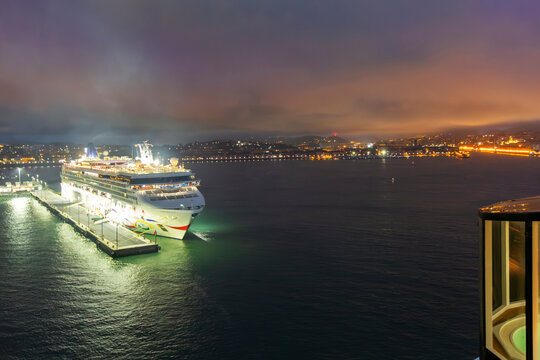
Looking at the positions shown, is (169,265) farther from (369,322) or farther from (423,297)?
(423,297)

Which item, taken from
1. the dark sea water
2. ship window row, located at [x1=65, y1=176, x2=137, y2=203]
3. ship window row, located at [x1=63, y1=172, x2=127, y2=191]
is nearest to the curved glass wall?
the dark sea water

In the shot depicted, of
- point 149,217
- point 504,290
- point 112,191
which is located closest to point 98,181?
point 112,191

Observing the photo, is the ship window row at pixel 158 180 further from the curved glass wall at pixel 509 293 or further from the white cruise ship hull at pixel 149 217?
the curved glass wall at pixel 509 293

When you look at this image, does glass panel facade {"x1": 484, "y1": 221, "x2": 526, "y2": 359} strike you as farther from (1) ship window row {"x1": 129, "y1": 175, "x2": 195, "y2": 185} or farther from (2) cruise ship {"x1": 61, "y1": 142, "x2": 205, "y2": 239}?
(1) ship window row {"x1": 129, "y1": 175, "x2": 195, "y2": 185}

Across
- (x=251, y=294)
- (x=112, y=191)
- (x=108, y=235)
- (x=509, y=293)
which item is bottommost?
(x=251, y=294)

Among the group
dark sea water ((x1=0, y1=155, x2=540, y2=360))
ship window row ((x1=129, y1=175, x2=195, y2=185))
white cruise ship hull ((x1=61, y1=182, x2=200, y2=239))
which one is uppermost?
ship window row ((x1=129, y1=175, x2=195, y2=185))

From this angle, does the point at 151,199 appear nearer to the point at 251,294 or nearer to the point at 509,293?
the point at 251,294

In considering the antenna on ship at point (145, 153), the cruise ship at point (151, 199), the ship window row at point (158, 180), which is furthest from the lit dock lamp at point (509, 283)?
the antenna on ship at point (145, 153)

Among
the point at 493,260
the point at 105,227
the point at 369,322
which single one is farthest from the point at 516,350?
the point at 105,227
